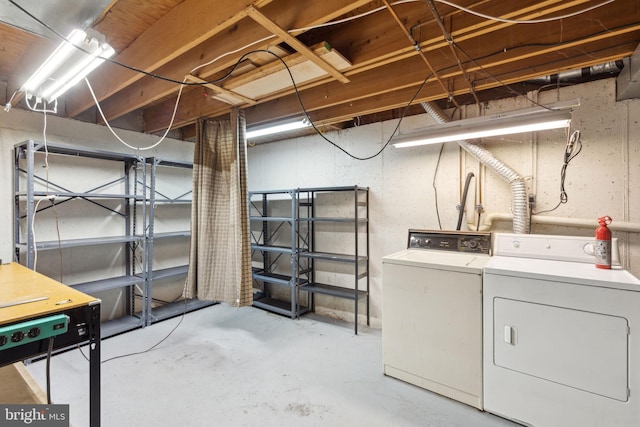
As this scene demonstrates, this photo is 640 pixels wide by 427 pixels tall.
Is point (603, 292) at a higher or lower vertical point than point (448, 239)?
lower

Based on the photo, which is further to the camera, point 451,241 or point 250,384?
point 451,241

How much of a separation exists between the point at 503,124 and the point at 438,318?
1.39m

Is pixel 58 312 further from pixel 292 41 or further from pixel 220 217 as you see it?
pixel 292 41

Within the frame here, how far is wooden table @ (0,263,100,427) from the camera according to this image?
117 centimetres

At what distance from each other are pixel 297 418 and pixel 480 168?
2519 millimetres

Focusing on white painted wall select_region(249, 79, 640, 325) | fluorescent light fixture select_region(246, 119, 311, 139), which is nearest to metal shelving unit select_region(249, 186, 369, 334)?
white painted wall select_region(249, 79, 640, 325)

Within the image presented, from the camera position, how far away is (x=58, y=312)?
1.26m

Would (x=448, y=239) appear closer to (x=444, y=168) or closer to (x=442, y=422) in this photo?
(x=444, y=168)

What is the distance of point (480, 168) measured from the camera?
2.62m

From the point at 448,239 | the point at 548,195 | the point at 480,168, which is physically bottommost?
the point at 448,239

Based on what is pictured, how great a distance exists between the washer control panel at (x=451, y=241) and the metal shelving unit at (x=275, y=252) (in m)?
1.46

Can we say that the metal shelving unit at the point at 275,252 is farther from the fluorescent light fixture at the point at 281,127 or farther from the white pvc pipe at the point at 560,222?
the white pvc pipe at the point at 560,222

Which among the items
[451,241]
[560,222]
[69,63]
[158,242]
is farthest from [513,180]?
[158,242]

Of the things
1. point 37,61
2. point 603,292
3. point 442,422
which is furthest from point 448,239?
point 37,61
